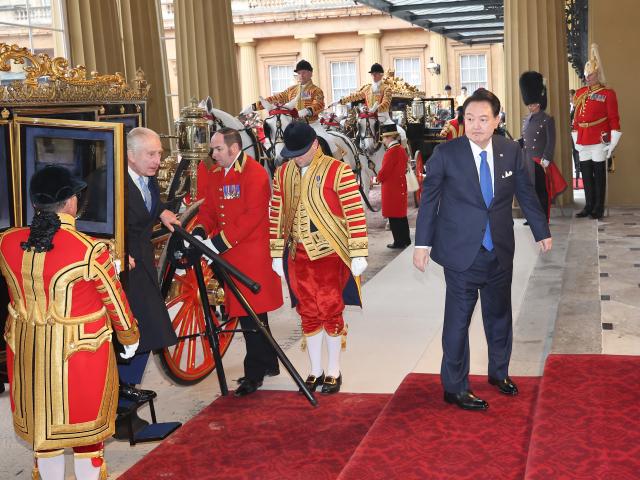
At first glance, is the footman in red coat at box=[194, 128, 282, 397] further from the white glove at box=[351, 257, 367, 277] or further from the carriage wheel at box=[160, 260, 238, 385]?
the white glove at box=[351, 257, 367, 277]

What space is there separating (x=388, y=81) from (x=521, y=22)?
3.03 metres

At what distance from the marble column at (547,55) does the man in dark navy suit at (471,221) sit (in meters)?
8.05

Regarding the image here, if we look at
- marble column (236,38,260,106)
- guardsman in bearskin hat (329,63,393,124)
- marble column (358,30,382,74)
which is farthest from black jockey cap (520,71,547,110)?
marble column (236,38,260,106)

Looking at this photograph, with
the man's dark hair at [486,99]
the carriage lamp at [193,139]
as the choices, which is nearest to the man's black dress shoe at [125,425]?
the carriage lamp at [193,139]

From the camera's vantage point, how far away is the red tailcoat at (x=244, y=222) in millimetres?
4766

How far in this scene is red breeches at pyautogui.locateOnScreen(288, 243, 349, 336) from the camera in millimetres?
4664

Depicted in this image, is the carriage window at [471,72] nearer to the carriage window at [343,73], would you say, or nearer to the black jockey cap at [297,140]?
the carriage window at [343,73]

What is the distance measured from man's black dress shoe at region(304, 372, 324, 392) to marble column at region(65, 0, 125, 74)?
3081mm

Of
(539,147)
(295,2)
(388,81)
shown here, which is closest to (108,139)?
(539,147)

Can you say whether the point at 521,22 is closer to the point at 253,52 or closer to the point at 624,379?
the point at 624,379

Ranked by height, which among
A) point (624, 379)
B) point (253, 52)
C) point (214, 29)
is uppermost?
point (253, 52)

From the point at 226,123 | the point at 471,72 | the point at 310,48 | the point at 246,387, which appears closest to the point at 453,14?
the point at 471,72

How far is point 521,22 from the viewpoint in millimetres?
11922

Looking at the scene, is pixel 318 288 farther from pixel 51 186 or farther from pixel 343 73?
pixel 343 73
